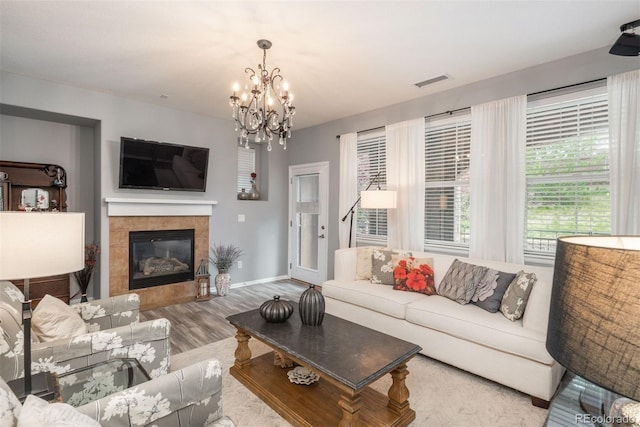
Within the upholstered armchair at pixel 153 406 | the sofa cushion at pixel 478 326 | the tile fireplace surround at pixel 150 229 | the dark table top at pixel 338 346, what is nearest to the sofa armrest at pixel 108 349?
the dark table top at pixel 338 346

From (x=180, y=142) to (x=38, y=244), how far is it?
12.3ft

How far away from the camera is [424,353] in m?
2.85

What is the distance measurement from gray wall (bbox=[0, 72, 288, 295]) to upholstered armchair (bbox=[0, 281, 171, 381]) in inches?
73.7

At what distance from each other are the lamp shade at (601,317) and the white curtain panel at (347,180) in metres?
4.12

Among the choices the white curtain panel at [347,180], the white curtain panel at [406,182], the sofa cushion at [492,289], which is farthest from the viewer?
the white curtain panel at [347,180]

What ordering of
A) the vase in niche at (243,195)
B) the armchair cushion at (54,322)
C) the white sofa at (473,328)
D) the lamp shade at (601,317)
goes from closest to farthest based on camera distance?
the lamp shade at (601,317), the armchair cushion at (54,322), the white sofa at (473,328), the vase in niche at (243,195)

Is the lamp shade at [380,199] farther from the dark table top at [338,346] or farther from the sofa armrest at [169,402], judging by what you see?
the sofa armrest at [169,402]

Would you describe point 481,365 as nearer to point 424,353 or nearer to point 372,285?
point 424,353

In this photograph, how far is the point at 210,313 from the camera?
13.3ft

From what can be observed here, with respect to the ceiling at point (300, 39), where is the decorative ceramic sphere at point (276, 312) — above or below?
below

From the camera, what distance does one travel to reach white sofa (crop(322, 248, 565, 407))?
2213mm

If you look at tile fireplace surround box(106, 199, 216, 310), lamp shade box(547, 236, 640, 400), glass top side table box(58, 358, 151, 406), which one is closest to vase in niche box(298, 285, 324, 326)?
glass top side table box(58, 358, 151, 406)

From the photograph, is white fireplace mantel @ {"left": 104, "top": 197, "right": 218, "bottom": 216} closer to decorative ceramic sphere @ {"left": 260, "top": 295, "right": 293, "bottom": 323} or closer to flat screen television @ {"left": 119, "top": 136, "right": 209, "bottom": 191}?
flat screen television @ {"left": 119, "top": 136, "right": 209, "bottom": 191}

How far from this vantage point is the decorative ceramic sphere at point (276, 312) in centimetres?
A: 235
